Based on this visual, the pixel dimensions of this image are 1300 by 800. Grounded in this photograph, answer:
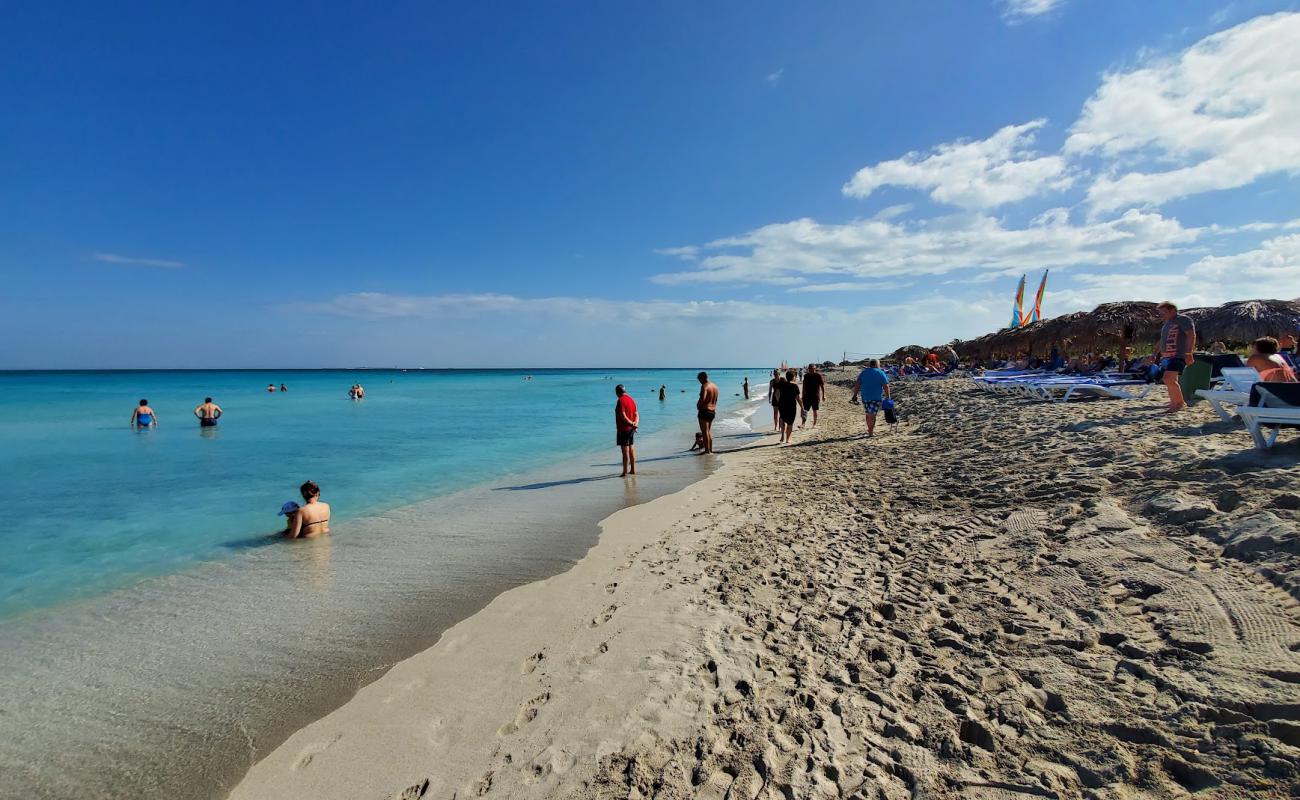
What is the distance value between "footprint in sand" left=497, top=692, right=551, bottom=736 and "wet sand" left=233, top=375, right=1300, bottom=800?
2 centimetres

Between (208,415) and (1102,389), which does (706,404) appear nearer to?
(1102,389)

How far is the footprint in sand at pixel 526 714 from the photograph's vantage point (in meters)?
2.99

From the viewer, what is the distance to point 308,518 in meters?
7.12

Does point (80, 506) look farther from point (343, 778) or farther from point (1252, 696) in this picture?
point (1252, 696)

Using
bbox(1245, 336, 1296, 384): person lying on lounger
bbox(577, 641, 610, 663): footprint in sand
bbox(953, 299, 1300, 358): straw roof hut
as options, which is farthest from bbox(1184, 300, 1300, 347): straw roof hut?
bbox(577, 641, 610, 663): footprint in sand

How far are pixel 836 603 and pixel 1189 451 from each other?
481 centimetres

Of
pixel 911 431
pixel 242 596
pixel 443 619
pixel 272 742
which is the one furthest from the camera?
pixel 911 431

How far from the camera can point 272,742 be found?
3.11 meters

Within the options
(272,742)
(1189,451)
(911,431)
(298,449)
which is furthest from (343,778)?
(298,449)

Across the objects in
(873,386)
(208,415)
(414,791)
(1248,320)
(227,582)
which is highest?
(1248,320)

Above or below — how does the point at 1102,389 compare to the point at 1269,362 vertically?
below

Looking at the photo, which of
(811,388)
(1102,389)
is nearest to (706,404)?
(811,388)

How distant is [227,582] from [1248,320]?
84.3 ft

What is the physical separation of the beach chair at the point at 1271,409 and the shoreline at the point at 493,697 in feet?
18.7
